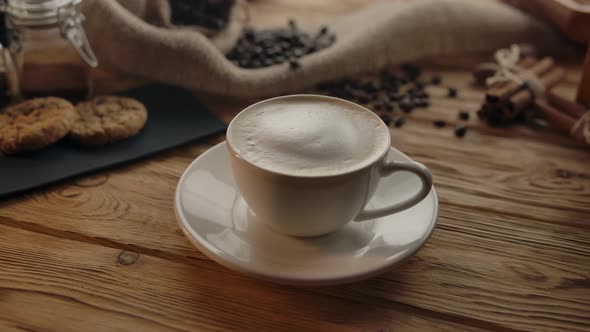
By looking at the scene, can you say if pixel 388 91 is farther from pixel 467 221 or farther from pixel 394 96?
pixel 467 221

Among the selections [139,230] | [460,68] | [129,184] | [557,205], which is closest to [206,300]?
[139,230]

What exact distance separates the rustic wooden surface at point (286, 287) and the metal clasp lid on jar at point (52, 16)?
0.33 meters

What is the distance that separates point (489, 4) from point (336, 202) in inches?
42.6

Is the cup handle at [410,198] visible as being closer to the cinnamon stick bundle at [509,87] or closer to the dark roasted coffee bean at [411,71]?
the cinnamon stick bundle at [509,87]

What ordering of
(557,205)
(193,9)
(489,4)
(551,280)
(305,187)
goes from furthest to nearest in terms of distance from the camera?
1. (489,4)
2. (193,9)
3. (557,205)
4. (551,280)
5. (305,187)

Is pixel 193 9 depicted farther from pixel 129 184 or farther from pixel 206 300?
pixel 206 300

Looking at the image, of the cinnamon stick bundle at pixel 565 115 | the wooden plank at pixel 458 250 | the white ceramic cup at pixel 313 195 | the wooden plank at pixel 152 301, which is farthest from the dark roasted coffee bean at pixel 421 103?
the wooden plank at pixel 152 301

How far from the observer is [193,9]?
1.48m

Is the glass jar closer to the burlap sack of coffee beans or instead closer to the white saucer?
the burlap sack of coffee beans

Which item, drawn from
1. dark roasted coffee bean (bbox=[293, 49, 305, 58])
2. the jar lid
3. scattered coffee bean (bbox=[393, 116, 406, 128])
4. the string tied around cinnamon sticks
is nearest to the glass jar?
the jar lid

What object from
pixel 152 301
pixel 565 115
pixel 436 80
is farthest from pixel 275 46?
pixel 152 301

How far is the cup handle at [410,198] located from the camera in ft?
2.60

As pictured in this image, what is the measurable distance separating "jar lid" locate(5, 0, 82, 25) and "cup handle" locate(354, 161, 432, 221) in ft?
2.56

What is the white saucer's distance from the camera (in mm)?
739
